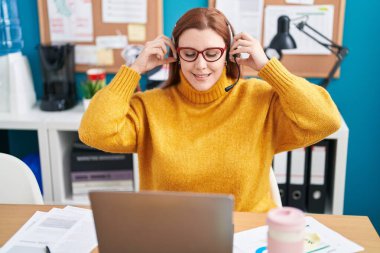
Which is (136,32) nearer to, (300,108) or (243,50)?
(243,50)

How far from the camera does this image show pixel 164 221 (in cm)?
91

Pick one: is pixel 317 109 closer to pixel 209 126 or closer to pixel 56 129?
pixel 209 126

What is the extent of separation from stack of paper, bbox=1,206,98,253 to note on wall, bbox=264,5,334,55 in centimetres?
160

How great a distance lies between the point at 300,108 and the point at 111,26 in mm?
1581

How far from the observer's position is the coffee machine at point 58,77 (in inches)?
102

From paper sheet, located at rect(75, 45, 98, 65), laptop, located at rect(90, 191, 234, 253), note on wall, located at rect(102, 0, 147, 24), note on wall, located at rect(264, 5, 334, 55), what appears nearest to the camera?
laptop, located at rect(90, 191, 234, 253)

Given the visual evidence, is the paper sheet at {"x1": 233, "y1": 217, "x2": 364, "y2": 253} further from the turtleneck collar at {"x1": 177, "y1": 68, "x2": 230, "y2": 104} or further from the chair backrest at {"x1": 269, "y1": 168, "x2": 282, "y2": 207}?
the turtleneck collar at {"x1": 177, "y1": 68, "x2": 230, "y2": 104}

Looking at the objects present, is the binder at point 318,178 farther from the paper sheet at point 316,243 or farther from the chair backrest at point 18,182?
the chair backrest at point 18,182

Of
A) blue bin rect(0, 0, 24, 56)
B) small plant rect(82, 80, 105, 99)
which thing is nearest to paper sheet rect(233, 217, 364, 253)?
small plant rect(82, 80, 105, 99)

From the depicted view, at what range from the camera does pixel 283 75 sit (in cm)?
145

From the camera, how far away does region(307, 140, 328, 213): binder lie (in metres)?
2.39

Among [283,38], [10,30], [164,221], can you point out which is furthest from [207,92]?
[10,30]

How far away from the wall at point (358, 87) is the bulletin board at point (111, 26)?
5 cm

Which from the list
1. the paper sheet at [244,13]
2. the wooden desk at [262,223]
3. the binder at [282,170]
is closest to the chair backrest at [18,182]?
the wooden desk at [262,223]
